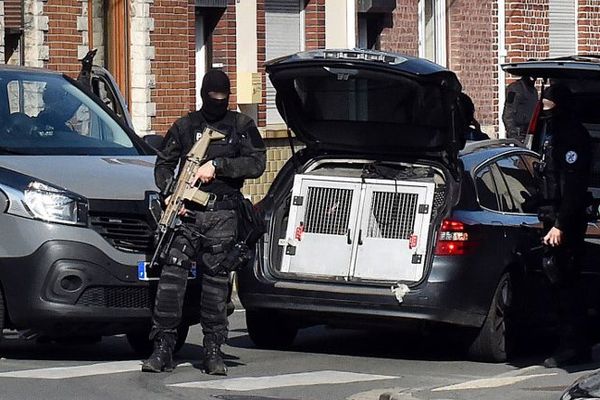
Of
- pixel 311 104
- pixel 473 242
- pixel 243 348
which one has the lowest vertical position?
pixel 243 348

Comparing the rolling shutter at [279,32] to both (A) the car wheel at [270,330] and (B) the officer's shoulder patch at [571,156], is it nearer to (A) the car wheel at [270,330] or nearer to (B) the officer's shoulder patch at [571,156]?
(A) the car wheel at [270,330]

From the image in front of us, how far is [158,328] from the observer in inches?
422

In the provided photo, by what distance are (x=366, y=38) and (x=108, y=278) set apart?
16306 millimetres

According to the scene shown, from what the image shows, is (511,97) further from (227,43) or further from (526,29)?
(526,29)

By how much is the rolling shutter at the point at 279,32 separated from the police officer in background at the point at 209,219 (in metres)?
13.5

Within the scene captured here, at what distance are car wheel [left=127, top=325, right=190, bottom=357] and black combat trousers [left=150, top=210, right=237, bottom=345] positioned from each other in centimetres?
100

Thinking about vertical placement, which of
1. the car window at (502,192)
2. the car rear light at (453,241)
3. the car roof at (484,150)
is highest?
the car roof at (484,150)

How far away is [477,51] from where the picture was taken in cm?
2894

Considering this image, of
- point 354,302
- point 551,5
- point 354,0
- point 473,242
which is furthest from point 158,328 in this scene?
point 551,5

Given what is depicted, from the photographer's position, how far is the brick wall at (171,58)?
878 inches

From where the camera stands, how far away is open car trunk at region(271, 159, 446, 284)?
1166 cm

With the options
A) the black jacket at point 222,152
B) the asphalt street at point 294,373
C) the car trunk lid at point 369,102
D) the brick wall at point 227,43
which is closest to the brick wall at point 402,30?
the brick wall at point 227,43

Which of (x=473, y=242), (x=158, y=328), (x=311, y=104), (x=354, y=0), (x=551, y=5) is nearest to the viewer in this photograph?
(x=158, y=328)

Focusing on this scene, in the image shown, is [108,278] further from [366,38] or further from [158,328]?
[366,38]
